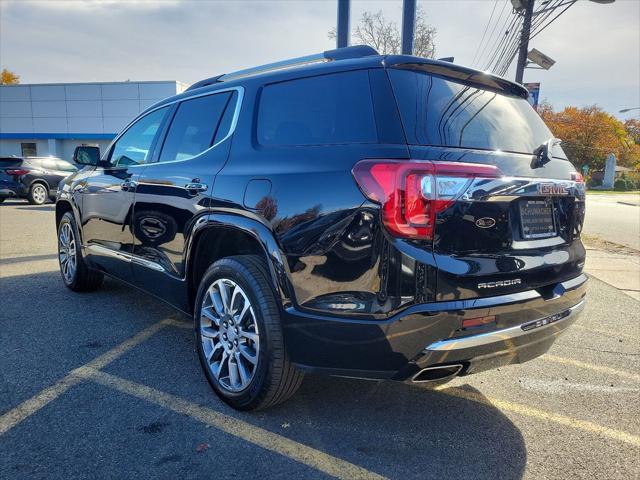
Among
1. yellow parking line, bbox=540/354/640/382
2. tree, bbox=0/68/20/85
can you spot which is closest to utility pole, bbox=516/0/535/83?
yellow parking line, bbox=540/354/640/382

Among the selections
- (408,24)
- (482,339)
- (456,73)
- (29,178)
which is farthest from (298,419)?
(29,178)

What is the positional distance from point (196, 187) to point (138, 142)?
148 cm

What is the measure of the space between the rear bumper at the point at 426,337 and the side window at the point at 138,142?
2.37 metres

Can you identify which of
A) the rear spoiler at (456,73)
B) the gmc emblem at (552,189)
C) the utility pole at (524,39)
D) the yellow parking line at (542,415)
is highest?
the utility pole at (524,39)

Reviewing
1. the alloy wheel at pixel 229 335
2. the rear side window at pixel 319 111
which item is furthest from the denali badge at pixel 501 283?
the alloy wheel at pixel 229 335

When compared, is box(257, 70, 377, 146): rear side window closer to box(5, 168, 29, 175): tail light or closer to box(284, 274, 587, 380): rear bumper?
box(284, 274, 587, 380): rear bumper

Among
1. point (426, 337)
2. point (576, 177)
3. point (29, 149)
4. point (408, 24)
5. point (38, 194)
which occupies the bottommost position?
point (38, 194)

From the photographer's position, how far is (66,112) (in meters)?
37.7

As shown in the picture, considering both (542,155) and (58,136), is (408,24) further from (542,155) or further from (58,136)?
(58,136)

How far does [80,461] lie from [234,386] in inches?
33.5

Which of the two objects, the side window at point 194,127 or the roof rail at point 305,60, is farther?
the side window at point 194,127

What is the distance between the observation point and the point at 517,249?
2443 mm

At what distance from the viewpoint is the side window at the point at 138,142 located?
4137 millimetres

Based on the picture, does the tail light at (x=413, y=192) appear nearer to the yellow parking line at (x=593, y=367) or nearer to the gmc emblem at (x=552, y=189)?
the gmc emblem at (x=552, y=189)
